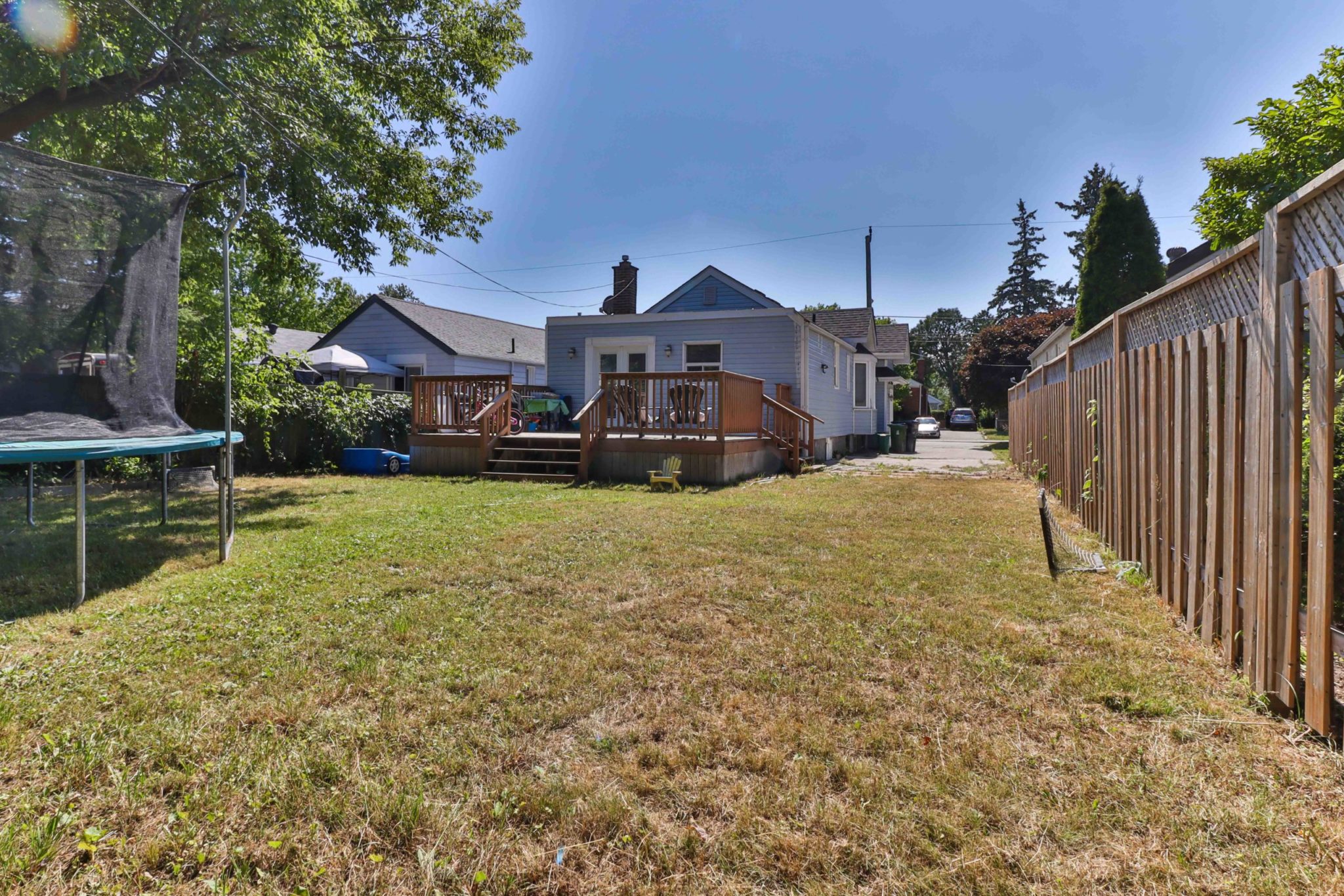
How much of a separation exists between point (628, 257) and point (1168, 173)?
12.9 m

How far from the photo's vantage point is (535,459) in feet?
35.9

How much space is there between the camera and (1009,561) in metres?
4.67

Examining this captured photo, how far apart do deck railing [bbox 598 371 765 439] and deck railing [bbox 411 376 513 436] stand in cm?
214

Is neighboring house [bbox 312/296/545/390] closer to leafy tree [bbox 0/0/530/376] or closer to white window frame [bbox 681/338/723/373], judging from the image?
white window frame [bbox 681/338/723/373]

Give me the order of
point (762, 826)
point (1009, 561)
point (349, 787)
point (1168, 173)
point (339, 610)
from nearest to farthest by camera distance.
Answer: point (762, 826) → point (349, 787) → point (339, 610) → point (1009, 561) → point (1168, 173)

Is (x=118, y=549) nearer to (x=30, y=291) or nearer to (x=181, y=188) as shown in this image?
(x=30, y=291)

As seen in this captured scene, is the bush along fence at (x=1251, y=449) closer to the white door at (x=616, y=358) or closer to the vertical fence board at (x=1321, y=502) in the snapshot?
the vertical fence board at (x=1321, y=502)

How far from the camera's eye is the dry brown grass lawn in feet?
5.13

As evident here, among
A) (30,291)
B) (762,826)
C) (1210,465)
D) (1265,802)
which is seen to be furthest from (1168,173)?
(30,291)

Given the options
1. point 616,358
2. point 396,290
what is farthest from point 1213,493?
point 396,290

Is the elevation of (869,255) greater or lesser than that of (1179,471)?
greater

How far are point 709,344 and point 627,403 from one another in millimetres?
4561

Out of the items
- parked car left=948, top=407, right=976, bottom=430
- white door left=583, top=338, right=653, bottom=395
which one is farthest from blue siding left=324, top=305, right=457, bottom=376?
parked car left=948, top=407, right=976, bottom=430

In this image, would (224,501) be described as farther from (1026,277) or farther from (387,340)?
(1026,277)
